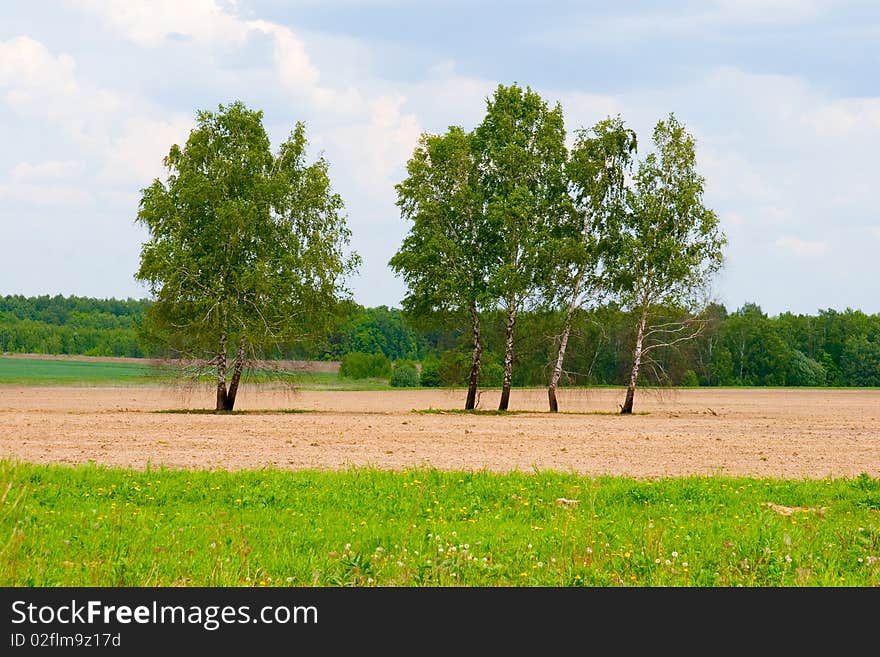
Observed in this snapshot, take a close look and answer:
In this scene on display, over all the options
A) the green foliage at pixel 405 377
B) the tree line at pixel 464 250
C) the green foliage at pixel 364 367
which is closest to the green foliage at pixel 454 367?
the tree line at pixel 464 250

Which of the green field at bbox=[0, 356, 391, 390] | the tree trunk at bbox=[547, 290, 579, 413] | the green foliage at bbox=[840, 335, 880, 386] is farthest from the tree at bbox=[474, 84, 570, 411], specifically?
the green foliage at bbox=[840, 335, 880, 386]

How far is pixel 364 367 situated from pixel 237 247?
92.1 meters

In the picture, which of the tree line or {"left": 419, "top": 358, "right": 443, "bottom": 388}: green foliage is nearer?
the tree line

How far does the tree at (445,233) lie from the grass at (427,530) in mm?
33141

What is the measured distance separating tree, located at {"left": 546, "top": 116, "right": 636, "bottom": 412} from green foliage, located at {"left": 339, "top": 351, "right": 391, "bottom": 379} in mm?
85640

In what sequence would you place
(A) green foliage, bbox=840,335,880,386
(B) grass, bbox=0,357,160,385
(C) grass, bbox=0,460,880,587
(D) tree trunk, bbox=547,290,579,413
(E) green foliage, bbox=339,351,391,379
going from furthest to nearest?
1. (A) green foliage, bbox=840,335,880,386
2. (E) green foliage, bbox=339,351,391,379
3. (B) grass, bbox=0,357,160,385
4. (D) tree trunk, bbox=547,290,579,413
5. (C) grass, bbox=0,460,880,587

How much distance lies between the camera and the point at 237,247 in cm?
4803

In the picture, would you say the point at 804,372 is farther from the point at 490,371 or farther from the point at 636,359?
the point at 490,371

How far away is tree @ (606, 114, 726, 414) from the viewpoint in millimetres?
53156

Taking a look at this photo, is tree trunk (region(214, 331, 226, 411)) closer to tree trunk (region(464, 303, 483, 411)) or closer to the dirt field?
the dirt field

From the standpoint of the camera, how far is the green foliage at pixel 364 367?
138 m

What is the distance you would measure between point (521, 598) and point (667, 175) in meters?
48.8

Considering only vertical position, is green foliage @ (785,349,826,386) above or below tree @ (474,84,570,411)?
below

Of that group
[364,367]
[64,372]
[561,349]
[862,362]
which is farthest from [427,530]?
[862,362]
